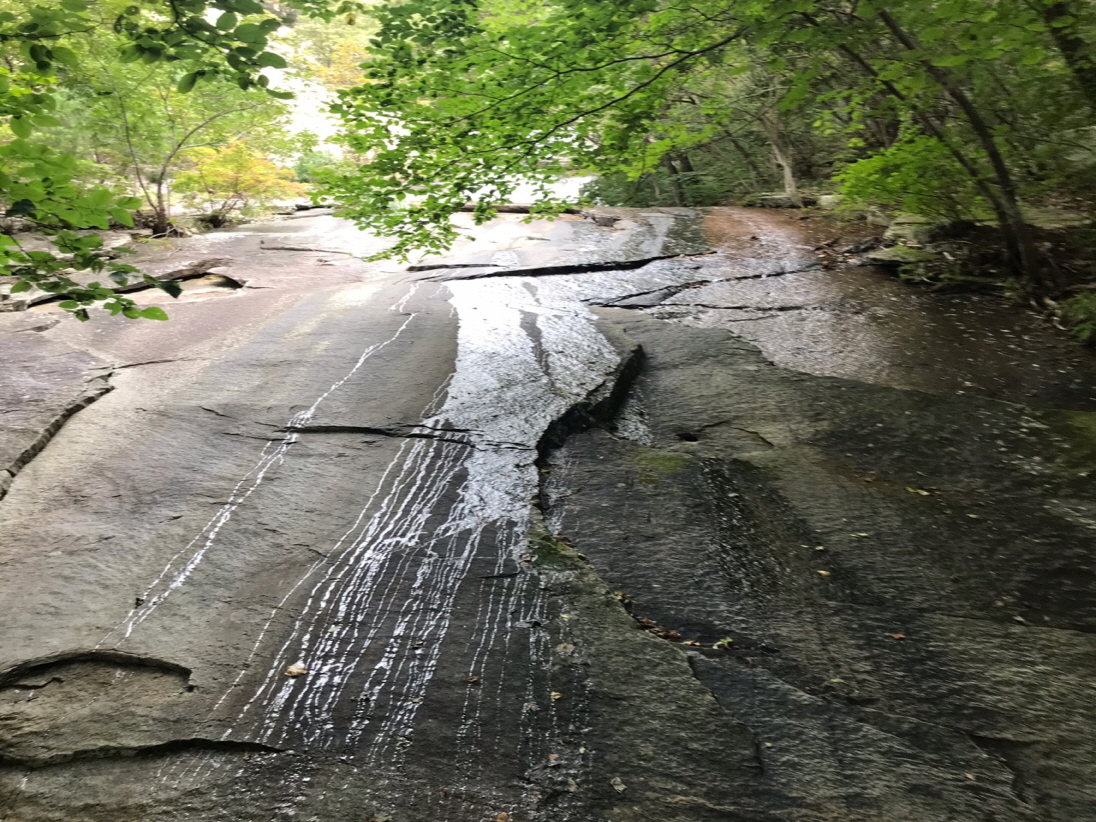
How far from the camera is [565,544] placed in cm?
432

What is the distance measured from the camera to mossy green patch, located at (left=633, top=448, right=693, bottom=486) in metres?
4.98

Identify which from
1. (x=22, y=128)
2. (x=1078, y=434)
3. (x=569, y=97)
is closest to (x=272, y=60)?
(x=22, y=128)

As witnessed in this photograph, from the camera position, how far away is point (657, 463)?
514 cm

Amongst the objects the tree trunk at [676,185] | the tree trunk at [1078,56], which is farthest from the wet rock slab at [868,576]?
the tree trunk at [676,185]

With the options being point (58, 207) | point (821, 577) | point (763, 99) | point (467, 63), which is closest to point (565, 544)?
point (821, 577)

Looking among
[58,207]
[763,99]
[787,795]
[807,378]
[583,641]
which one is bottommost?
[787,795]

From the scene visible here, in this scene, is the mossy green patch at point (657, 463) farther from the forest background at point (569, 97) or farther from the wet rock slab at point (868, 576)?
the forest background at point (569, 97)

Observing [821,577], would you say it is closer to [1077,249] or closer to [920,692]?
[920,692]

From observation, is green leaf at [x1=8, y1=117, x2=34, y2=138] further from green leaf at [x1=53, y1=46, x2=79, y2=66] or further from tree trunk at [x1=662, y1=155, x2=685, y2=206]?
tree trunk at [x1=662, y1=155, x2=685, y2=206]

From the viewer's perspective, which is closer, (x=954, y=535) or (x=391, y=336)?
(x=954, y=535)

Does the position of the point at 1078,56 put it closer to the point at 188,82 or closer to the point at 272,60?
the point at 272,60

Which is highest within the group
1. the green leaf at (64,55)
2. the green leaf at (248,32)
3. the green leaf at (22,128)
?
the green leaf at (248,32)

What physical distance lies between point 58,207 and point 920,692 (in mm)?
4388

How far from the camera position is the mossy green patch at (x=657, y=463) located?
4984 mm
